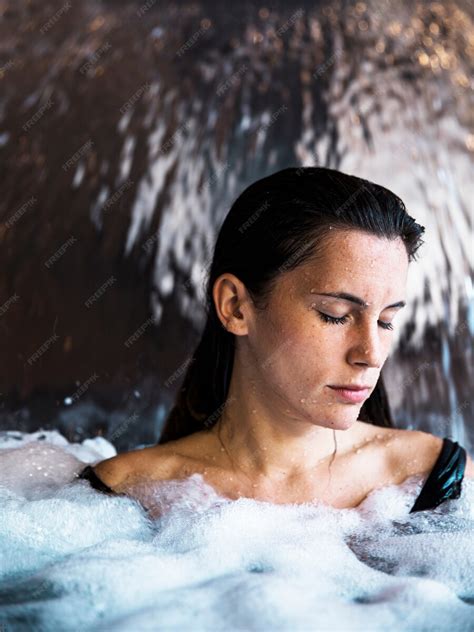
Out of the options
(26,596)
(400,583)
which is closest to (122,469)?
(26,596)

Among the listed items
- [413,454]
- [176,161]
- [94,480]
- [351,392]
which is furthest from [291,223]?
[176,161]

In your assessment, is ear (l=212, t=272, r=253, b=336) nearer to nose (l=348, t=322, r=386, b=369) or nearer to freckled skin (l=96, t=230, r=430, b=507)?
freckled skin (l=96, t=230, r=430, b=507)

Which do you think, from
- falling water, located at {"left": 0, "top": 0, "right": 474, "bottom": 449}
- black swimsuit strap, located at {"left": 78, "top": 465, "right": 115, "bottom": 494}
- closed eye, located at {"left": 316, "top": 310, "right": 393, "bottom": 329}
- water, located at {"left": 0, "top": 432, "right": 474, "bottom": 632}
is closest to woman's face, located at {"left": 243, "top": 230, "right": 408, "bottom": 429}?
closed eye, located at {"left": 316, "top": 310, "right": 393, "bottom": 329}

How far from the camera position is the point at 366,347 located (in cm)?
125

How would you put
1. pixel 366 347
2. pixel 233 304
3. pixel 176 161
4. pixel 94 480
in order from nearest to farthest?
pixel 366 347
pixel 233 304
pixel 94 480
pixel 176 161

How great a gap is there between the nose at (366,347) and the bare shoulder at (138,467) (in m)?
0.39

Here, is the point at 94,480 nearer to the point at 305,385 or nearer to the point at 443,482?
Answer: the point at 305,385

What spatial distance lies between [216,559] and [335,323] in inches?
13.9

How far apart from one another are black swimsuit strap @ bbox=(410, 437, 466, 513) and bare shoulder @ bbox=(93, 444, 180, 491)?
384mm

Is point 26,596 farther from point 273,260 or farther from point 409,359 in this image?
point 409,359

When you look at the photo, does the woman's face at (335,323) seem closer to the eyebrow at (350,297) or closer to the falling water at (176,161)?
the eyebrow at (350,297)

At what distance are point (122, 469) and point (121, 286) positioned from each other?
893 mm

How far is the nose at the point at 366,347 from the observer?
4.11 ft

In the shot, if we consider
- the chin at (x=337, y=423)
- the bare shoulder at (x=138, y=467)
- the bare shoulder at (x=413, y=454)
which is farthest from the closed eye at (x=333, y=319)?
the bare shoulder at (x=138, y=467)
